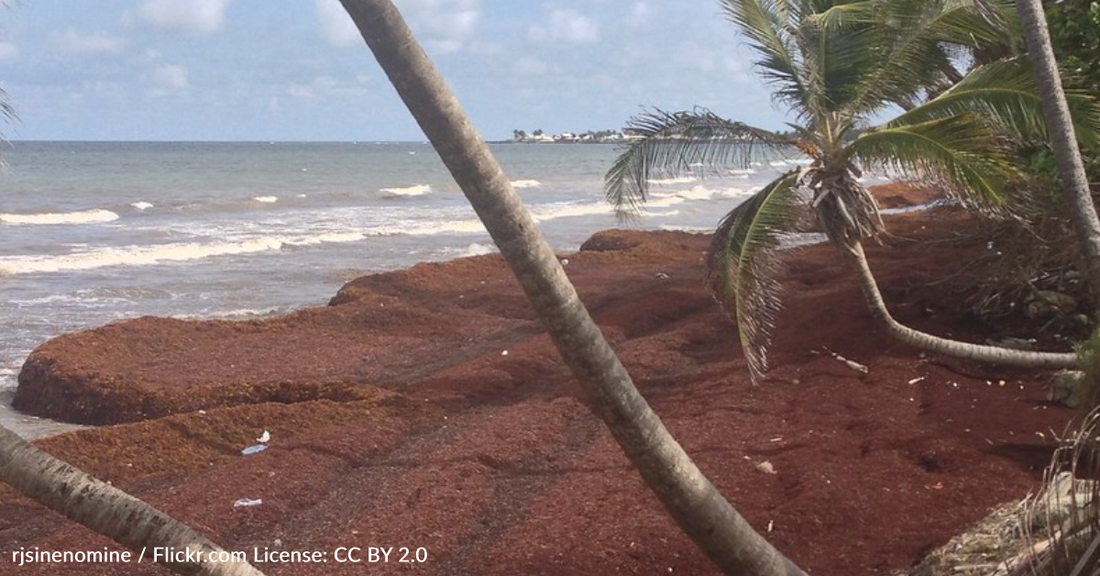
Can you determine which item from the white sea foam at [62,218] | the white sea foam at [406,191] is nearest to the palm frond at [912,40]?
the white sea foam at [62,218]

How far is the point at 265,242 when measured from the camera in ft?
83.1

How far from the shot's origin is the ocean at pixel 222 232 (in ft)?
55.0

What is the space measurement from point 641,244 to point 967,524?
15765 millimetres

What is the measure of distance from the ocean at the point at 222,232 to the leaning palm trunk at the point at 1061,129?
96.9 inches

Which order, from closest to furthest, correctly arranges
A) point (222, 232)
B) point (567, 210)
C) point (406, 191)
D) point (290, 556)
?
point (290, 556)
point (222, 232)
point (567, 210)
point (406, 191)

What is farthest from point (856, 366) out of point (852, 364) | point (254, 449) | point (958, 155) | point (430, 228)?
point (430, 228)

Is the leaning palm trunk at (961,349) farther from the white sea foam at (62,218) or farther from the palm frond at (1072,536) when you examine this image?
the white sea foam at (62,218)

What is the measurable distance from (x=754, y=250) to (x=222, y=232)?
22957 millimetres

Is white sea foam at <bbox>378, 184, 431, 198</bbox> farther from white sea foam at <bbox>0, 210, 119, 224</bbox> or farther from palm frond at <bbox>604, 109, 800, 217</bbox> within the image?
palm frond at <bbox>604, 109, 800, 217</bbox>

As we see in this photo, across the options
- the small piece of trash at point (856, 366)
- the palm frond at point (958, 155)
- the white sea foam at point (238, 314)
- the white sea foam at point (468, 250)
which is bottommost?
the white sea foam at point (238, 314)

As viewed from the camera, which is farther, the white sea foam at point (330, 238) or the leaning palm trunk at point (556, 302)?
the white sea foam at point (330, 238)

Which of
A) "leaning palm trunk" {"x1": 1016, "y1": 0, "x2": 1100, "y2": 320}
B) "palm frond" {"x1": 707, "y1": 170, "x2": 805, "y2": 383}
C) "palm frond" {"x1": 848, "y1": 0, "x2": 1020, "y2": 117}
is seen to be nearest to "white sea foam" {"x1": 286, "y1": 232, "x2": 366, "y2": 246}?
"palm frond" {"x1": 707, "y1": 170, "x2": 805, "y2": 383}

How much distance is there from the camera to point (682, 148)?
28.1ft

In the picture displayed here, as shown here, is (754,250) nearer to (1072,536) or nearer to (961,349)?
(961,349)
